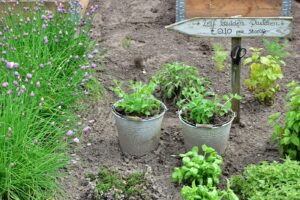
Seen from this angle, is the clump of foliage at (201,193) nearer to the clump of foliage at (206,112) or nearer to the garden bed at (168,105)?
the garden bed at (168,105)

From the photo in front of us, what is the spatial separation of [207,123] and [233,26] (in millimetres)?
772

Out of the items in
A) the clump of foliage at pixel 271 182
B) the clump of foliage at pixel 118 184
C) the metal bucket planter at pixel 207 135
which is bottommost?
the clump of foliage at pixel 118 184

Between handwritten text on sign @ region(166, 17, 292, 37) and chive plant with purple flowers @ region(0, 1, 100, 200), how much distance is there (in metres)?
0.89

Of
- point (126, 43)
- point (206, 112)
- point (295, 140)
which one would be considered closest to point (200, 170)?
point (206, 112)

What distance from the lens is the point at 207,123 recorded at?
4.04 m

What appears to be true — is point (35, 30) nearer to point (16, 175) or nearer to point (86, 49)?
point (86, 49)

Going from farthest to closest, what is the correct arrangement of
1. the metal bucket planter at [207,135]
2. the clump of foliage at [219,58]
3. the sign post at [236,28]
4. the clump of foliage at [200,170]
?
the clump of foliage at [219,58] → the sign post at [236,28] → the metal bucket planter at [207,135] → the clump of foliage at [200,170]

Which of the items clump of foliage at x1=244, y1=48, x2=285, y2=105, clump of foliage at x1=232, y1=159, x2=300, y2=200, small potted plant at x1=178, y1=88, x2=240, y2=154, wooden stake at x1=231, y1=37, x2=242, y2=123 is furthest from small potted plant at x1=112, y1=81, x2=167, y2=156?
clump of foliage at x1=244, y1=48, x2=285, y2=105

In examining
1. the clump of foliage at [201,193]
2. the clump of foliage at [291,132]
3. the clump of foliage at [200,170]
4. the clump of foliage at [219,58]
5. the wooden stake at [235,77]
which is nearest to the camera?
the clump of foliage at [201,193]

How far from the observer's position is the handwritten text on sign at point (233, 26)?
410 cm

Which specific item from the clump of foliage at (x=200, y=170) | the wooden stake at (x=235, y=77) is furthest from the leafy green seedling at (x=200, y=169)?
the wooden stake at (x=235, y=77)

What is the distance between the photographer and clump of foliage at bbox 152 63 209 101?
186 inches

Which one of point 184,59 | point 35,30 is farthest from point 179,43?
point 35,30

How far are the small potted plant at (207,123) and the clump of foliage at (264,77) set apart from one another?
0.77 meters
